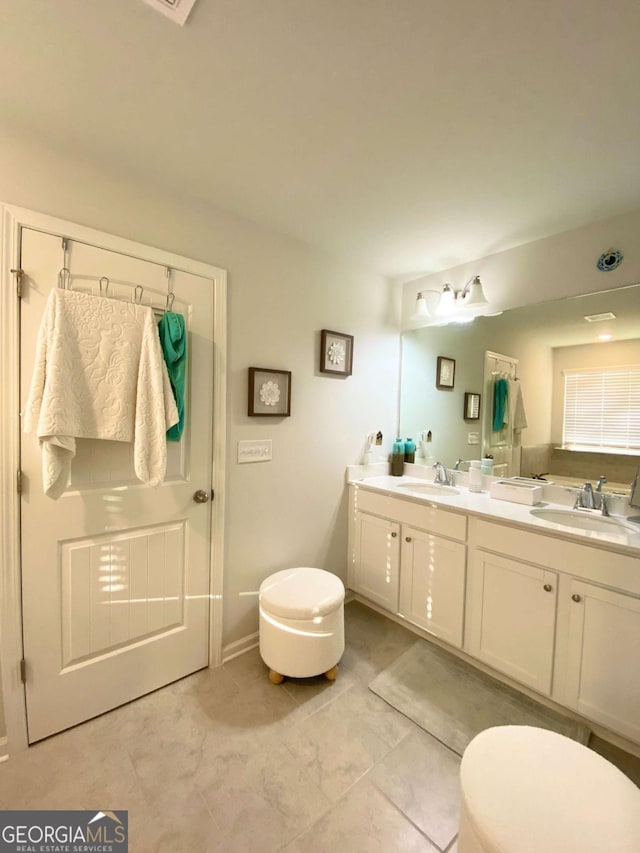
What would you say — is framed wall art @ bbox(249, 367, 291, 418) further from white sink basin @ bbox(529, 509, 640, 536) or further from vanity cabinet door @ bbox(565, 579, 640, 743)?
vanity cabinet door @ bbox(565, 579, 640, 743)

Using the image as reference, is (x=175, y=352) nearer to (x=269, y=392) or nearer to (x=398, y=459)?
(x=269, y=392)

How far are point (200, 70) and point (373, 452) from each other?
220cm

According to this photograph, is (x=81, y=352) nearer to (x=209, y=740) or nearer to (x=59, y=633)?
(x=59, y=633)

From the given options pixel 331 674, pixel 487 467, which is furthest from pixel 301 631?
pixel 487 467

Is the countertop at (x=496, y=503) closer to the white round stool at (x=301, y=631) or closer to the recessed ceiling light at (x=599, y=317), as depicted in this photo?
the white round stool at (x=301, y=631)

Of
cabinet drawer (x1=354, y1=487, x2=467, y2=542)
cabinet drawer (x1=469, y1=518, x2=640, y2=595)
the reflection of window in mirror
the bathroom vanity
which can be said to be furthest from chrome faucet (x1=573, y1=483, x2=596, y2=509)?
the reflection of window in mirror

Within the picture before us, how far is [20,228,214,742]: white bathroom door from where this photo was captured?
4.57 feet

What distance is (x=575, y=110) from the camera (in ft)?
3.82

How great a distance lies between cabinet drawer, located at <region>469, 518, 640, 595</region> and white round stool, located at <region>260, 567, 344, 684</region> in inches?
32.1

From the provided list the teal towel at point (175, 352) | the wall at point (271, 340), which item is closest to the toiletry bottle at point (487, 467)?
the wall at point (271, 340)

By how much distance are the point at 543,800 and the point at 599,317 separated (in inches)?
80.9

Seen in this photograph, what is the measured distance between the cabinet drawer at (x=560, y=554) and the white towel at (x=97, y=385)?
161cm

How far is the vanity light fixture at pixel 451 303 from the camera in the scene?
218 cm

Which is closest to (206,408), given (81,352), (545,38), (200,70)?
(81,352)
